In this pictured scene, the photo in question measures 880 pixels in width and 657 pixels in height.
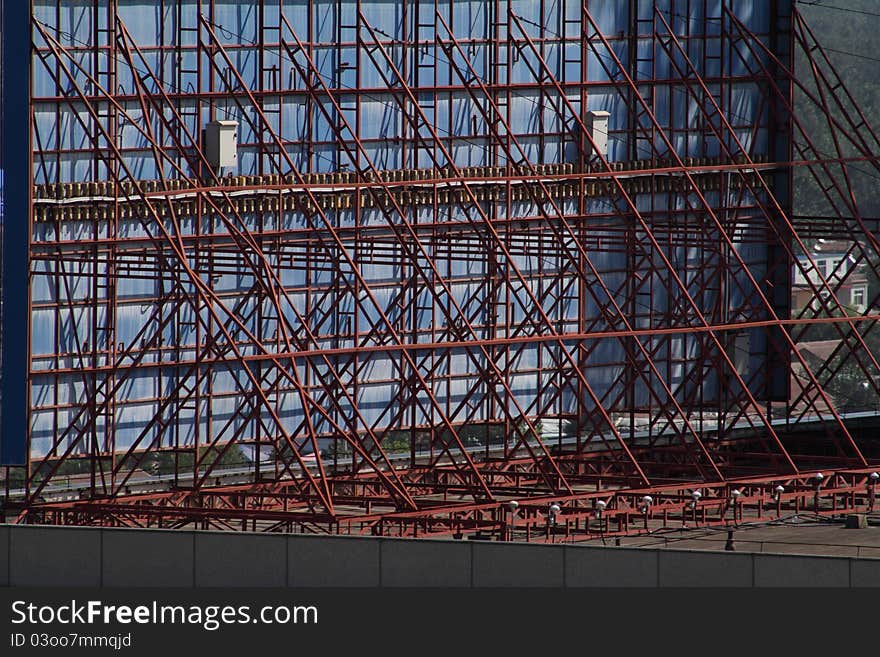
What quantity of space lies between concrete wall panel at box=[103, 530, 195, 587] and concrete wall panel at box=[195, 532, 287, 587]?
0.91 feet

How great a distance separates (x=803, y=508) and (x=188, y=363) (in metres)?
12.5

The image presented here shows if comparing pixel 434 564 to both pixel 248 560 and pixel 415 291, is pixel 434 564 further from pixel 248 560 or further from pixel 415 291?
pixel 415 291

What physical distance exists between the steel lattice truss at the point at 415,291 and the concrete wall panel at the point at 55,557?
4.84 m

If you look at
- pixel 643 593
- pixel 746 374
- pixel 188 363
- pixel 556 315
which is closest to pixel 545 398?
pixel 556 315

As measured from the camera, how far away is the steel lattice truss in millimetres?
41938

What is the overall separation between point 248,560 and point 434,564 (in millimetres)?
2523

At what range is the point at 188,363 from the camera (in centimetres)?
4022

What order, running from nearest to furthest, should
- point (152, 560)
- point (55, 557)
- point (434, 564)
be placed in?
1. point (434, 564)
2. point (152, 560)
3. point (55, 557)

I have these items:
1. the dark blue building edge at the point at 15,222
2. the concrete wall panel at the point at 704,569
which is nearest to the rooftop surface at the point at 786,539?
the concrete wall panel at the point at 704,569

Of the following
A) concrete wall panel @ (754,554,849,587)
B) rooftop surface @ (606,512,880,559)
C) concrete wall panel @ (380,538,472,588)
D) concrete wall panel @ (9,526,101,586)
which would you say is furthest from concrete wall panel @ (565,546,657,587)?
concrete wall panel @ (9,526,101,586)

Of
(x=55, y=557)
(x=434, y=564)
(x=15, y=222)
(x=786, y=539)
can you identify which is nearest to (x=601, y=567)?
(x=434, y=564)

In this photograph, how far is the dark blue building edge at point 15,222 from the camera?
126ft

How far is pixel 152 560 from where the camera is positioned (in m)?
32.7

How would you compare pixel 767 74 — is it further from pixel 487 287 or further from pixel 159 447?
pixel 159 447
